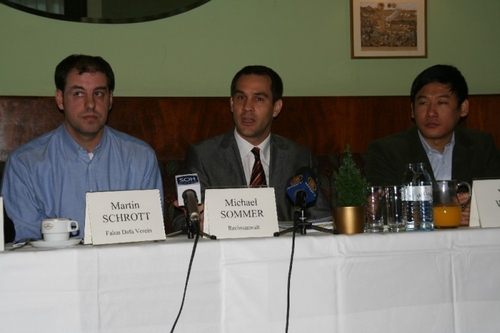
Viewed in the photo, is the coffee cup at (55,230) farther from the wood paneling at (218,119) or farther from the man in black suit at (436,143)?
the man in black suit at (436,143)

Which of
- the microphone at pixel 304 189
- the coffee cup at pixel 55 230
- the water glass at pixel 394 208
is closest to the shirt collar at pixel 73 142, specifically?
the coffee cup at pixel 55 230

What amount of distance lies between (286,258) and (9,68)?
2.40 m

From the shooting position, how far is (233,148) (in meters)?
3.22

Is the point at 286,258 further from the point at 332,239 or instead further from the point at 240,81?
the point at 240,81

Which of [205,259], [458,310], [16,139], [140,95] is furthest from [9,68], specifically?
[458,310]

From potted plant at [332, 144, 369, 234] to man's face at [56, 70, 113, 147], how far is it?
139 centimetres

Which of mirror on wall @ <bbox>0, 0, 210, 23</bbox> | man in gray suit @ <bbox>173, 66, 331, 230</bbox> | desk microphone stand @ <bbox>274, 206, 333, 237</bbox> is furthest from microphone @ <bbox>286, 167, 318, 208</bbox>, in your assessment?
mirror on wall @ <bbox>0, 0, 210, 23</bbox>

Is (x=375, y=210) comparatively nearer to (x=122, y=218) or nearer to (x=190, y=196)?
(x=190, y=196)

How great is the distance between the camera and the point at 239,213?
1974mm

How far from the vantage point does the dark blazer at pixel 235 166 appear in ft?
10.2

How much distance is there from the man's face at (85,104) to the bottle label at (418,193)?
155 centimetres

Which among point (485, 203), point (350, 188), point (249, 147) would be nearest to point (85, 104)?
point (249, 147)

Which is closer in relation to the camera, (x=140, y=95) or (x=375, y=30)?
(x=140, y=95)

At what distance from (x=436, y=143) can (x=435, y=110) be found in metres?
0.20
